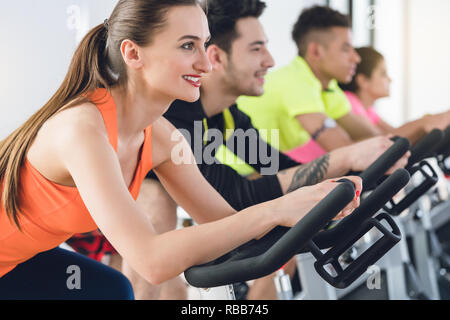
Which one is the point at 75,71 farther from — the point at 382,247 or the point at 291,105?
the point at 291,105

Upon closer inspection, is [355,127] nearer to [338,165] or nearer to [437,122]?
[437,122]

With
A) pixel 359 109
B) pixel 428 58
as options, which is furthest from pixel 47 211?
pixel 428 58

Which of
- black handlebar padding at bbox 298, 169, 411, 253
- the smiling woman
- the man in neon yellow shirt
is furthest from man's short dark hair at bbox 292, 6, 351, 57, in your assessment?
black handlebar padding at bbox 298, 169, 411, 253

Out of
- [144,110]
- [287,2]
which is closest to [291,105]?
[287,2]

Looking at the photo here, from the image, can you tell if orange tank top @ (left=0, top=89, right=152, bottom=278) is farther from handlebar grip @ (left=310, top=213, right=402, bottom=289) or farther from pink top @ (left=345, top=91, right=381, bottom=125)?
pink top @ (left=345, top=91, right=381, bottom=125)

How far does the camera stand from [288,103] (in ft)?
6.31

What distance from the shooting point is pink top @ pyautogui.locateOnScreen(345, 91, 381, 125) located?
2.70m

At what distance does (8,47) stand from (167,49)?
370 mm

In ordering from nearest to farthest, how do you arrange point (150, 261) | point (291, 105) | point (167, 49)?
point (150, 261)
point (167, 49)
point (291, 105)

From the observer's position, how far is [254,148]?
5.09 ft

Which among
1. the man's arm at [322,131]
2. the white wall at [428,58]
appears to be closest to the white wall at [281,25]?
the man's arm at [322,131]

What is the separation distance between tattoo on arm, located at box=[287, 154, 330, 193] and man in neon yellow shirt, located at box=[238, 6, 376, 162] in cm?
25

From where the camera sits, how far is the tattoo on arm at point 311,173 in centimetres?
137

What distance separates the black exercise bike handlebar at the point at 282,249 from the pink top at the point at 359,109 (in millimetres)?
1809
